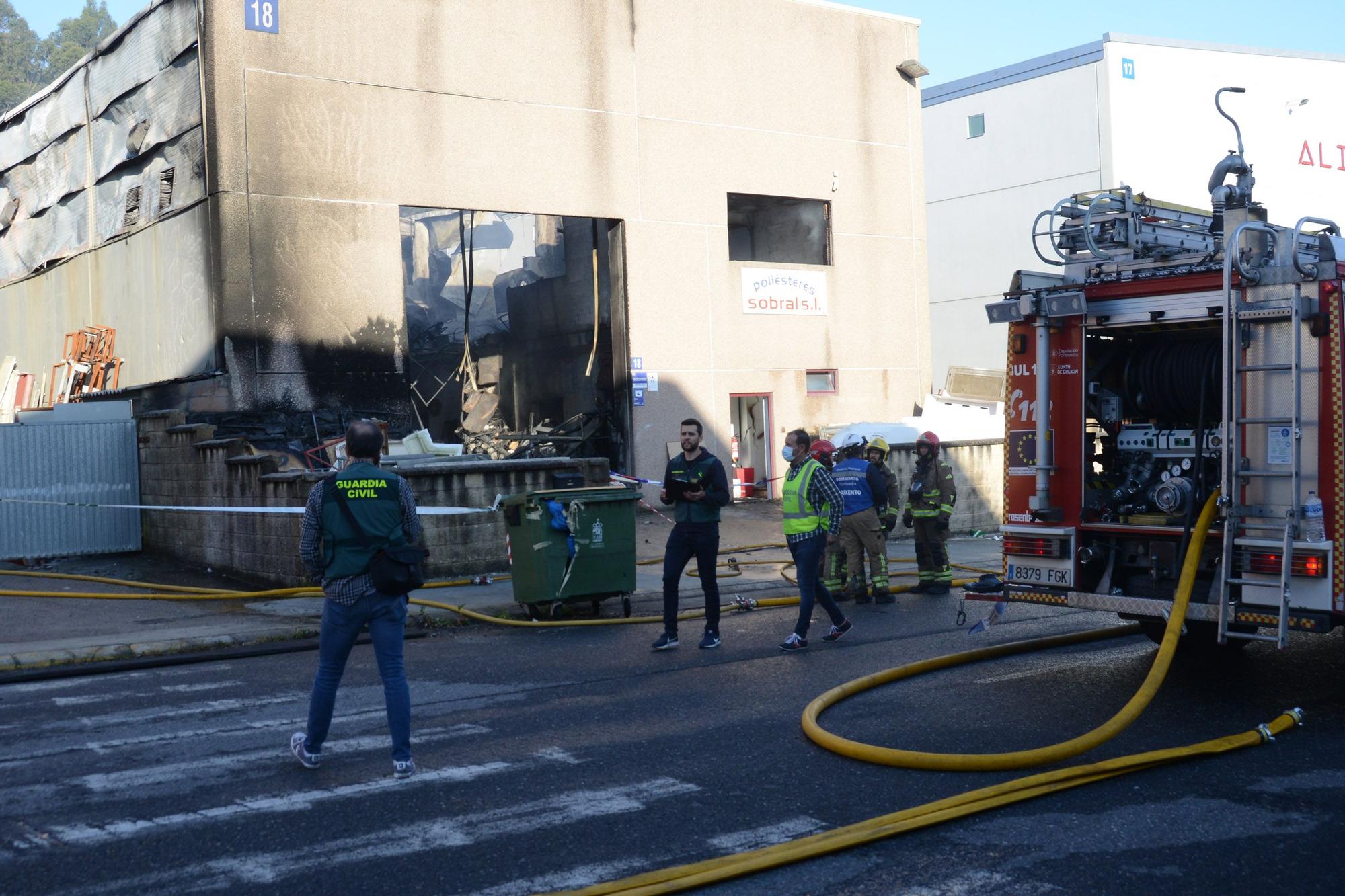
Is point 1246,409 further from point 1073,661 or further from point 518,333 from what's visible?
point 518,333

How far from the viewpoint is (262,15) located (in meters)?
17.4

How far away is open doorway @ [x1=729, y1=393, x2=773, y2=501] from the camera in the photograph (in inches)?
879

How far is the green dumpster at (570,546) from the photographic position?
11672 mm

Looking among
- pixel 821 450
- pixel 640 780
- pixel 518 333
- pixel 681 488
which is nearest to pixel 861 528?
pixel 821 450

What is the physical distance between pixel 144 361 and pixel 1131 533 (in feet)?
50.7

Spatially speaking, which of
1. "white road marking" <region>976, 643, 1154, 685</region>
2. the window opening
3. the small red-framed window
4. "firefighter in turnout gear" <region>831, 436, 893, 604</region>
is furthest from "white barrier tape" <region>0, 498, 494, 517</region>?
the window opening

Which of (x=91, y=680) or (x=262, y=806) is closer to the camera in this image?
(x=262, y=806)

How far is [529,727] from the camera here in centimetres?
737

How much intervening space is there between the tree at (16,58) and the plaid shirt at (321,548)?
88456 mm

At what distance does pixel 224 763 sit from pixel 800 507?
15.9ft

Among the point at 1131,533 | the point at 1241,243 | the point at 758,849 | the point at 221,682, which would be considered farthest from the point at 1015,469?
Result: the point at 221,682

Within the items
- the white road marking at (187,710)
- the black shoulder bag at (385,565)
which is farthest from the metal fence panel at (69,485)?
the black shoulder bag at (385,565)

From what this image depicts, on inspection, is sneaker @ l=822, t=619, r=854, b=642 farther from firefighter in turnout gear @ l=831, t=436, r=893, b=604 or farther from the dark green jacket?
firefighter in turnout gear @ l=831, t=436, r=893, b=604

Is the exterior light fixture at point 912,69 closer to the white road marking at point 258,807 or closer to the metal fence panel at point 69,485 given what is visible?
the metal fence panel at point 69,485
